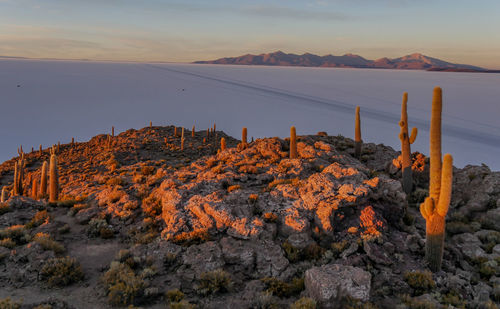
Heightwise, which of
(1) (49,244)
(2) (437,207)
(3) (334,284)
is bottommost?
(1) (49,244)

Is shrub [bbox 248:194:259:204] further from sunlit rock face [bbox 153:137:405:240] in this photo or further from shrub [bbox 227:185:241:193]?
shrub [bbox 227:185:241:193]

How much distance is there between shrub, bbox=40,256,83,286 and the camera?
9.64m

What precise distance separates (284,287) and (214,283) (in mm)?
2208

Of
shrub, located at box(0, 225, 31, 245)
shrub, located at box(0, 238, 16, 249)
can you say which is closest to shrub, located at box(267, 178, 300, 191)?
shrub, located at box(0, 225, 31, 245)

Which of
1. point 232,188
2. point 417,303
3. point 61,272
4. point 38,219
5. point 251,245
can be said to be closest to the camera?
point 417,303

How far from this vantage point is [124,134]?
64.6m

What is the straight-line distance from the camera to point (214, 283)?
381 inches

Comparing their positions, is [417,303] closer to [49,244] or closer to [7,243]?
[49,244]

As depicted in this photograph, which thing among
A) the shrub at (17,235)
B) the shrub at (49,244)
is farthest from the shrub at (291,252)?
the shrub at (17,235)

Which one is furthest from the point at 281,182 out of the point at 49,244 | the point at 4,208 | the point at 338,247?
the point at 4,208

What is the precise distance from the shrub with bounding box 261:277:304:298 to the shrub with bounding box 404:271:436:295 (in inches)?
145

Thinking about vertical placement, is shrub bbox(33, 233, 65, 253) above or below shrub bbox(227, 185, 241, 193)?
below

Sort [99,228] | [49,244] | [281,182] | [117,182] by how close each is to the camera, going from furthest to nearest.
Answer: [117,182] < [281,182] < [99,228] < [49,244]

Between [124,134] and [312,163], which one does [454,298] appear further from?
[124,134]
